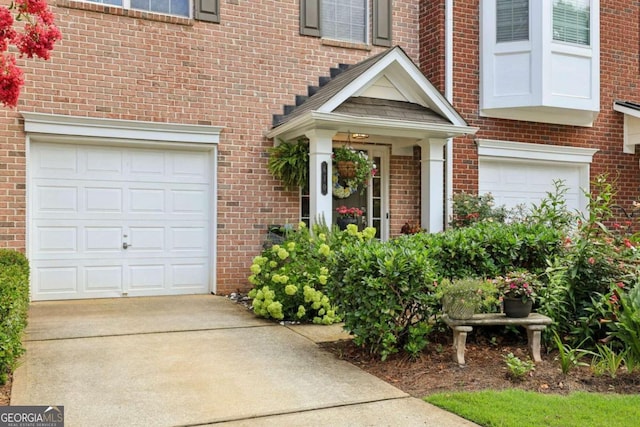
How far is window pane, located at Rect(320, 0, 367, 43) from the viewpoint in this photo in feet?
33.2

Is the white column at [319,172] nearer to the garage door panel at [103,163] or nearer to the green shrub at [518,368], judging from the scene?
the garage door panel at [103,163]

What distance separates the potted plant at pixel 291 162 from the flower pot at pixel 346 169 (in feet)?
1.72

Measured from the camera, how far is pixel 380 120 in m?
8.58

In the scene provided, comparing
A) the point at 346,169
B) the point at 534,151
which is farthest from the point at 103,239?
the point at 534,151

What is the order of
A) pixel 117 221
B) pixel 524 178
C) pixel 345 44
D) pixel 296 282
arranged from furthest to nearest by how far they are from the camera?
pixel 524 178, pixel 345 44, pixel 117 221, pixel 296 282

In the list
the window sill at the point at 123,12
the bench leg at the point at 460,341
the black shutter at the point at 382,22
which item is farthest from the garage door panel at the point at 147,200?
the bench leg at the point at 460,341

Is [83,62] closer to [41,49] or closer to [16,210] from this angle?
[16,210]

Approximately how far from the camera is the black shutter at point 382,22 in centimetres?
1031

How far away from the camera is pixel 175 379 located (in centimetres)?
487

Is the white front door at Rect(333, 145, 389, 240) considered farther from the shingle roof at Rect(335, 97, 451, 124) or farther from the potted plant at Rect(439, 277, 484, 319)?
the potted plant at Rect(439, 277, 484, 319)

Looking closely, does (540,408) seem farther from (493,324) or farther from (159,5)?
(159,5)

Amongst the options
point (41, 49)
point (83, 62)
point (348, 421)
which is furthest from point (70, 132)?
point (348, 421)

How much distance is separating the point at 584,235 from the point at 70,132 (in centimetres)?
686

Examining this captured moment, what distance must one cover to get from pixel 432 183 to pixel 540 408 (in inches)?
228
